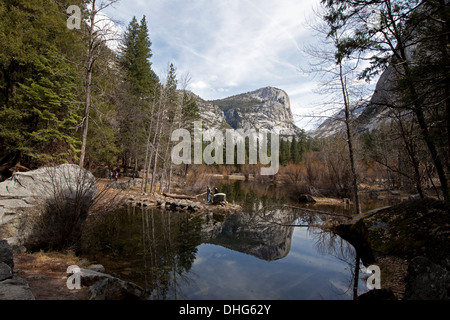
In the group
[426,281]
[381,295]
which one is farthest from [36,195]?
[426,281]

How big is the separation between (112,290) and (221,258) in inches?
142

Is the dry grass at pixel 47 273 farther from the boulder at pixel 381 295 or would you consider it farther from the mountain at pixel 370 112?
the mountain at pixel 370 112

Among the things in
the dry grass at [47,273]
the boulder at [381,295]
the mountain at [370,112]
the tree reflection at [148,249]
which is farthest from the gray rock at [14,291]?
the mountain at [370,112]

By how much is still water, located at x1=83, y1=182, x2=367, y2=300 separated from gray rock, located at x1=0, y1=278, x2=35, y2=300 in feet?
6.48

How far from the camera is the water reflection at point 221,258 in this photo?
14.6 feet

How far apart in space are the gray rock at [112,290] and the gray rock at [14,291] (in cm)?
81

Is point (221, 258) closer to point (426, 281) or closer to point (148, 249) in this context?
point (148, 249)

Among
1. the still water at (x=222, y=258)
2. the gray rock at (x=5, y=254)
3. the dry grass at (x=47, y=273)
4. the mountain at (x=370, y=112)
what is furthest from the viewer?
the mountain at (x=370, y=112)

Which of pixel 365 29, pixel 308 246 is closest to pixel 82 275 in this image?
pixel 308 246

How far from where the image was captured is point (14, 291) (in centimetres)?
265

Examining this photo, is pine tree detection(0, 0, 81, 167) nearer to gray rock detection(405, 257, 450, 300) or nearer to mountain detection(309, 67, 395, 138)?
mountain detection(309, 67, 395, 138)

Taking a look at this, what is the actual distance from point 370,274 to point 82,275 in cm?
613

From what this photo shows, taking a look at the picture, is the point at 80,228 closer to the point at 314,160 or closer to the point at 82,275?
the point at 82,275

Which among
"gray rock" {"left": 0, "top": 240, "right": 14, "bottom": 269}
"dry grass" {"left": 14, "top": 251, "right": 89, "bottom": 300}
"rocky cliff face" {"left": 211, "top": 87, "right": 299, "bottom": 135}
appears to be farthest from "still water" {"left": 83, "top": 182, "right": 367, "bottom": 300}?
"rocky cliff face" {"left": 211, "top": 87, "right": 299, "bottom": 135}
